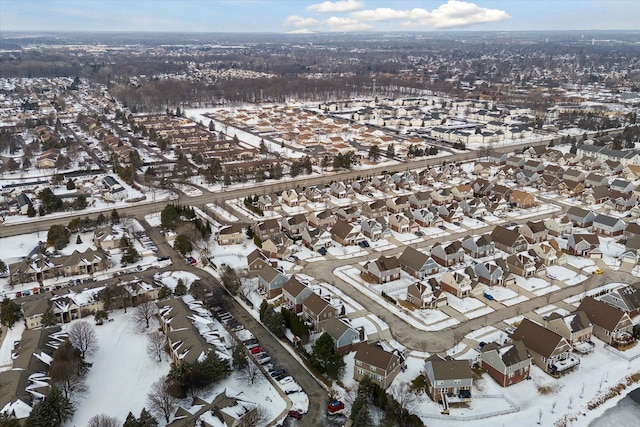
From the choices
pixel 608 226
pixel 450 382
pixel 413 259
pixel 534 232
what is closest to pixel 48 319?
pixel 450 382

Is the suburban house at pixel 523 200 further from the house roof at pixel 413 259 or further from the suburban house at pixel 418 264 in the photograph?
the house roof at pixel 413 259

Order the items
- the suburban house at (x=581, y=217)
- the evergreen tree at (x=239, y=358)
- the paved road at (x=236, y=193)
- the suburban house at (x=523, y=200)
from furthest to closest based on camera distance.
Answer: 1. the suburban house at (x=523, y=200)
2. the paved road at (x=236, y=193)
3. the suburban house at (x=581, y=217)
4. the evergreen tree at (x=239, y=358)

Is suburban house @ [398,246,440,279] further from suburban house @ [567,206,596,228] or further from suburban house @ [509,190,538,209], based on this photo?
suburban house @ [509,190,538,209]

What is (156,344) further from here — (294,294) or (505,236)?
(505,236)

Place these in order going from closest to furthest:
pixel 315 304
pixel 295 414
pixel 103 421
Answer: pixel 103 421 < pixel 295 414 < pixel 315 304

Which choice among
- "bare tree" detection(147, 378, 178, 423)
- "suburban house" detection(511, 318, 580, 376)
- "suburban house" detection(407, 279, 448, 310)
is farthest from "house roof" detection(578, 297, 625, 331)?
"bare tree" detection(147, 378, 178, 423)

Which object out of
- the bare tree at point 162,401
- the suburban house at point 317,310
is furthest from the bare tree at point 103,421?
the suburban house at point 317,310

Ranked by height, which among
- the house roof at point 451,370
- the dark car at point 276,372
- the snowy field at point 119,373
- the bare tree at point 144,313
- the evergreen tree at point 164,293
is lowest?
the snowy field at point 119,373
